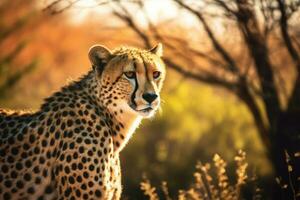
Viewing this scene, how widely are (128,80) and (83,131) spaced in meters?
0.48

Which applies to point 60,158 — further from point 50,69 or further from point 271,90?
point 50,69

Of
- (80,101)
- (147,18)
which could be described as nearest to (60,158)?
(80,101)

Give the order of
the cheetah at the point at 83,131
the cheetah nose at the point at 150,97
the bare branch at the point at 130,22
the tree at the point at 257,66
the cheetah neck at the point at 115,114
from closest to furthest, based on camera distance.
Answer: the cheetah at the point at 83,131 < the cheetah nose at the point at 150,97 < the cheetah neck at the point at 115,114 < the tree at the point at 257,66 < the bare branch at the point at 130,22

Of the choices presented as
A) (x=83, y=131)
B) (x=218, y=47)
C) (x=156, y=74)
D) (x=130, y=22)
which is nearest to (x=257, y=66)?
(x=218, y=47)

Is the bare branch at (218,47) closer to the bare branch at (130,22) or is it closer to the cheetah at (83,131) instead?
the bare branch at (130,22)

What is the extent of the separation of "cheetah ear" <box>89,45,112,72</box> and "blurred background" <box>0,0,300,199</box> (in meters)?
0.26

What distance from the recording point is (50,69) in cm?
2103

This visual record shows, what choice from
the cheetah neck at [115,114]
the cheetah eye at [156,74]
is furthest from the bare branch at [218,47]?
the cheetah neck at [115,114]

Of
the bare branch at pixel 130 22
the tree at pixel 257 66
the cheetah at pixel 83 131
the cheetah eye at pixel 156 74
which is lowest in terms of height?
the cheetah at pixel 83 131

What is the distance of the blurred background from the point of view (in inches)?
270

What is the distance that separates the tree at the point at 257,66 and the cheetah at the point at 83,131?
1.75 m

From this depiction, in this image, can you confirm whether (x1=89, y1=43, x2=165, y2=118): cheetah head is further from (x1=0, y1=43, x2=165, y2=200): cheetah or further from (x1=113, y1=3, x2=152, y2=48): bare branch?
(x1=113, y1=3, x2=152, y2=48): bare branch

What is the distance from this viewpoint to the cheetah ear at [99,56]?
507 centimetres

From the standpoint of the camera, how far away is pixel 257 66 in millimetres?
7535
